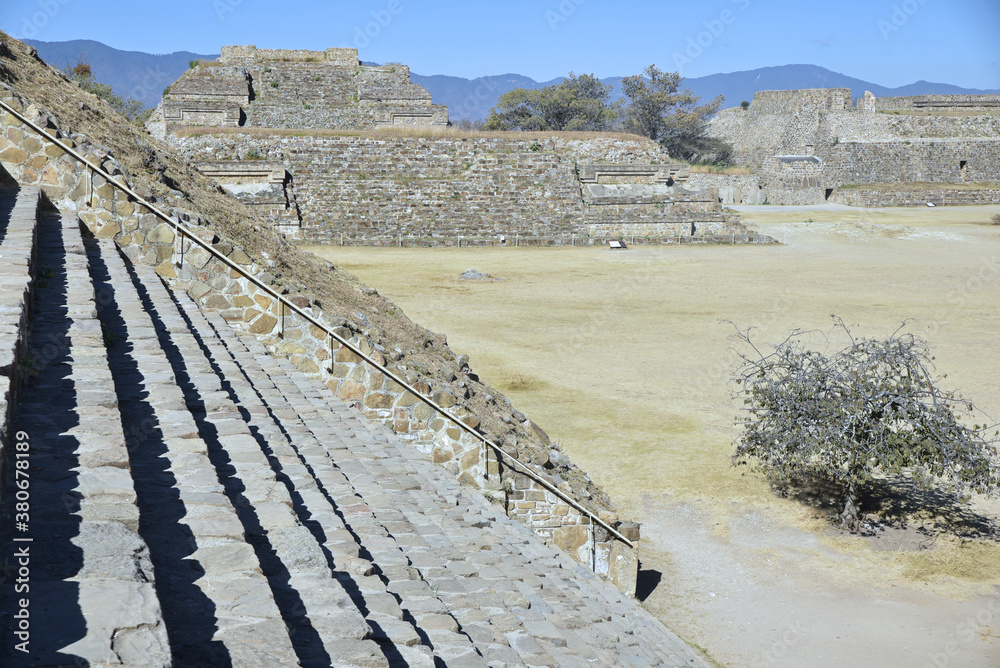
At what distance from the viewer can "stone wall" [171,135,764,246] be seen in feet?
104

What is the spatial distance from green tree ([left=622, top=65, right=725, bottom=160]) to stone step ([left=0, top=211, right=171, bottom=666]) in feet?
207

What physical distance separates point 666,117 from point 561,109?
822cm

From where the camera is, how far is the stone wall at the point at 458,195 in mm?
31766

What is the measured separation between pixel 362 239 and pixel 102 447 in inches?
1096

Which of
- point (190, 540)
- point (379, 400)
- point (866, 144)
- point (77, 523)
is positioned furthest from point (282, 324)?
point (866, 144)

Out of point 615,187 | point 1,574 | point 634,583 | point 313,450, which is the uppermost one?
point 615,187

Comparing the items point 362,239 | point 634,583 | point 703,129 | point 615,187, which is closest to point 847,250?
point 615,187

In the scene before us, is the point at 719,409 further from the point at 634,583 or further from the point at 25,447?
the point at 25,447

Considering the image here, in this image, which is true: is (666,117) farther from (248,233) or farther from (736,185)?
(248,233)

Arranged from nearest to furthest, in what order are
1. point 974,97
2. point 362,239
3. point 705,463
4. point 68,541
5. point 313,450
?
point 68,541
point 313,450
point 705,463
point 362,239
point 974,97

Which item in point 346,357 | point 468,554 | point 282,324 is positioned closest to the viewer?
point 468,554

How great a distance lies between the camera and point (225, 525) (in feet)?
12.3

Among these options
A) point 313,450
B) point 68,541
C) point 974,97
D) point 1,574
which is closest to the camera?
point 1,574

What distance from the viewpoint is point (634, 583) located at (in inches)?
296
